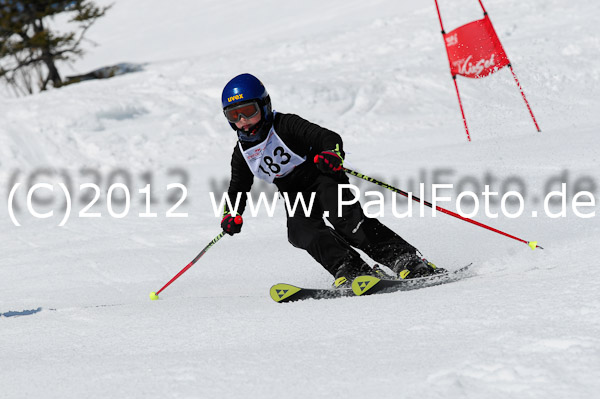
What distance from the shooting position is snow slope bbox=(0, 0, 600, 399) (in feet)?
7.14

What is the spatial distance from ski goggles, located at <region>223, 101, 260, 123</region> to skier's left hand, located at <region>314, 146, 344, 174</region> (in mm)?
580

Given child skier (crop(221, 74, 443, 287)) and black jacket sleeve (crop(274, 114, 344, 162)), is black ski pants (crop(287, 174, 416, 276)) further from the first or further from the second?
black jacket sleeve (crop(274, 114, 344, 162))

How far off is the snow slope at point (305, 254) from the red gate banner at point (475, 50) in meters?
1.13

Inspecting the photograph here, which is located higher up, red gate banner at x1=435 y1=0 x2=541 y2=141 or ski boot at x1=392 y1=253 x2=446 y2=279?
red gate banner at x1=435 y1=0 x2=541 y2=141

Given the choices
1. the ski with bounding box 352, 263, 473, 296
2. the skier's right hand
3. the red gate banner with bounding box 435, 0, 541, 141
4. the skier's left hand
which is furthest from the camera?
the red gate banner with bounding box 435, 0, 541, 141

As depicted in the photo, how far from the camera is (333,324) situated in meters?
2.82

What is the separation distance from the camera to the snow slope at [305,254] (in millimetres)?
2178

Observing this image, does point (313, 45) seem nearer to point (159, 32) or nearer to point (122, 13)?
point (159, 32)

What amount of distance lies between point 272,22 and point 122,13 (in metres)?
14.4

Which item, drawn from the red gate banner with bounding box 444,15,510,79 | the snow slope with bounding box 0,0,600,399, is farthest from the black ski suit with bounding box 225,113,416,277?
the red gate banner with bounding box 444,15,510,79

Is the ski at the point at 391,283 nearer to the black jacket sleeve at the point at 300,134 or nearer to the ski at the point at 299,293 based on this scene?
the ski at the point at 299,293

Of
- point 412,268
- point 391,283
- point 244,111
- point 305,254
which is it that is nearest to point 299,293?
point 391,283

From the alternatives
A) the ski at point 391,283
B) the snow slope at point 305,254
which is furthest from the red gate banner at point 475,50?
the ski at point 391,283

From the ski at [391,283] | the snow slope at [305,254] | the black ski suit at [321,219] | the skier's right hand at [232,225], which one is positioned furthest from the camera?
the skier's right hand at [232,225]
